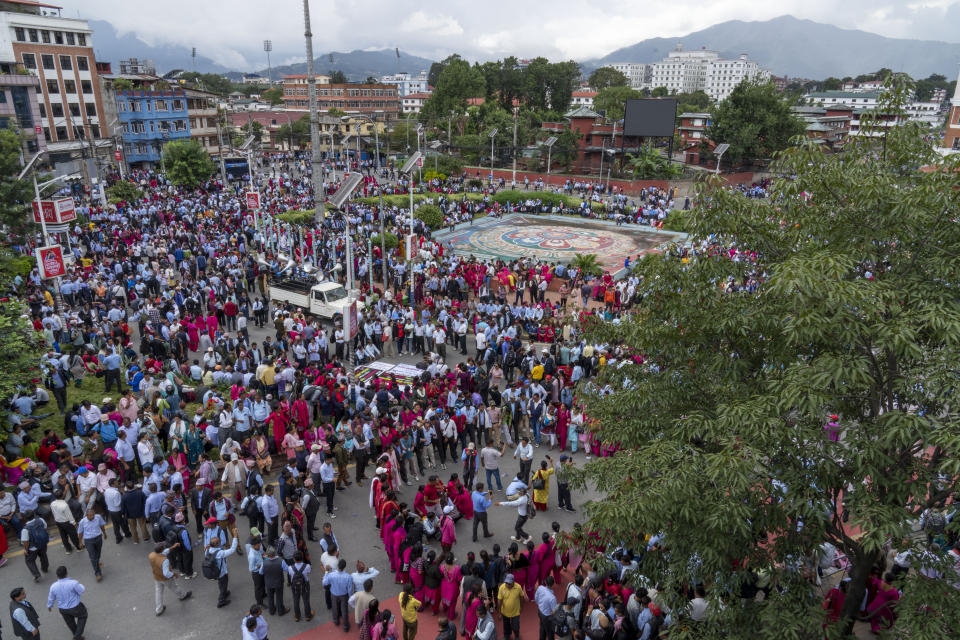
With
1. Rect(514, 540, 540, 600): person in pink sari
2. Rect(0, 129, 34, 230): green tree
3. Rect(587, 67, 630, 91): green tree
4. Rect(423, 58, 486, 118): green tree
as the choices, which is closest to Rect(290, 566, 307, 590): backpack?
Rect(514, 540, 540, 600): person in pink sari

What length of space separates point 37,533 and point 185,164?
41.5 metres

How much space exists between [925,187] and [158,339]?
1728cm

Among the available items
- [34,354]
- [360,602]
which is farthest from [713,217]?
[34,354]

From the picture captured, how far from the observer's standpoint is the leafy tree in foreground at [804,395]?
15.1ft

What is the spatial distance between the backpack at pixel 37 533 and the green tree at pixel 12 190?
19300 mm

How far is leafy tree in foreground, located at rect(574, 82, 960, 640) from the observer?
15.1 ft

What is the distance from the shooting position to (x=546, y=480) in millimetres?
11359

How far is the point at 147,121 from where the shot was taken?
189 ft

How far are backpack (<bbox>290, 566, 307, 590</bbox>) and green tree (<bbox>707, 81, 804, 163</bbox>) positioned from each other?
5767cm

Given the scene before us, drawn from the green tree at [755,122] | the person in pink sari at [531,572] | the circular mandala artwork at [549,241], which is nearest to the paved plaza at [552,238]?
the circular mandala artwork at [549,241]

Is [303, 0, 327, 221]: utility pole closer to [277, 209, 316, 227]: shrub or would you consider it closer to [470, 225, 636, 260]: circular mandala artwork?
[277, 209, 316, 227]: shrub

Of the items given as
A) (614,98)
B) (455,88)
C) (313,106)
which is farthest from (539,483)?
(614,98)

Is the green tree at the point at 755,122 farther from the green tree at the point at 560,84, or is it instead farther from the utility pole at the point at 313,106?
the utility pole at the point at 313,106

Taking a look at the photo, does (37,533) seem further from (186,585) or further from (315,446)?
(315,446)
